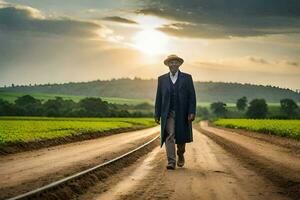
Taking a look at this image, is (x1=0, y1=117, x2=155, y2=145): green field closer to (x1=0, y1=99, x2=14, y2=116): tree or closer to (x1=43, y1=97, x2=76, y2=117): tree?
(x1=0, y1=99, x2=14, y2=116): tree

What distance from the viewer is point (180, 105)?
1385cm

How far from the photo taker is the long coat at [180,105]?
13758 mm

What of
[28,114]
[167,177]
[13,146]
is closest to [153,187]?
[167,177]

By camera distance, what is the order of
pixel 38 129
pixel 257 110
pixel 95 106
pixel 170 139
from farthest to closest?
pixel 257 110
pixel 95 106
pixel 38 129
pixel 170 139

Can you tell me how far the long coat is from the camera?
1376 cm

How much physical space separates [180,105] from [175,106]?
5.5 inches

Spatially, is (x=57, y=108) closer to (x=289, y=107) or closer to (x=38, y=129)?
(x=38, y=129)

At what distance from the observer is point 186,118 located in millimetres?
13945

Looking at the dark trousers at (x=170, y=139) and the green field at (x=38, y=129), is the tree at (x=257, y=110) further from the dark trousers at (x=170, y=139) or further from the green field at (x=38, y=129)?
the dark trousers at (x=170, y=139)

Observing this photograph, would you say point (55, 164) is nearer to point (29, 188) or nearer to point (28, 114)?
point (29, 188)

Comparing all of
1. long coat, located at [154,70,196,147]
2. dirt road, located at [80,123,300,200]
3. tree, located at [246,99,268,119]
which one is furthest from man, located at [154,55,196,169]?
tree, located at [246,99,268,119]

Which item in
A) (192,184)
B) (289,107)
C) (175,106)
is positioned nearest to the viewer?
(192,184)

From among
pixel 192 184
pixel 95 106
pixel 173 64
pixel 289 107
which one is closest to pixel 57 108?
pixel 95 106

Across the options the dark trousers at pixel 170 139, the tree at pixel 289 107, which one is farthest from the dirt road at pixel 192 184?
the tree at pixel 289 107
